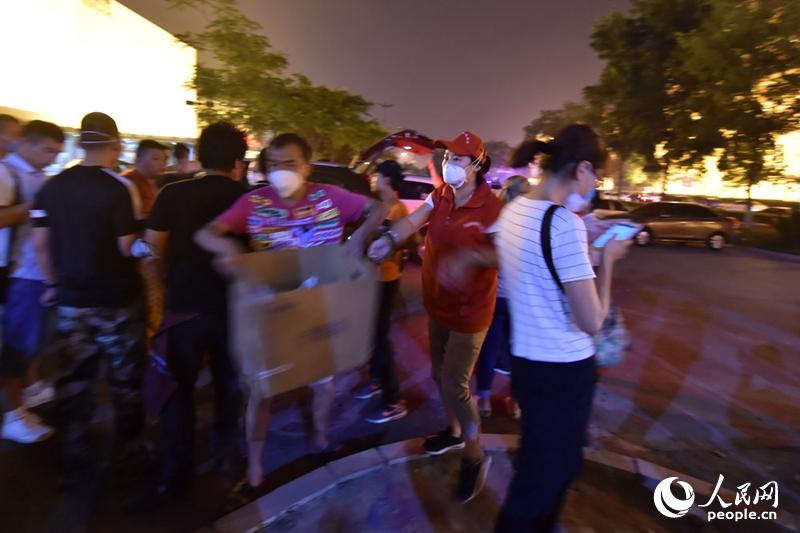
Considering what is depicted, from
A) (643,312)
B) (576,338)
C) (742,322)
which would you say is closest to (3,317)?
(576,338)

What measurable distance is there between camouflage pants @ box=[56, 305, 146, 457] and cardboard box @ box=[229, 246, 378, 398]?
1151 mm

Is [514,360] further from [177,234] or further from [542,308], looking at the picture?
[177,234]

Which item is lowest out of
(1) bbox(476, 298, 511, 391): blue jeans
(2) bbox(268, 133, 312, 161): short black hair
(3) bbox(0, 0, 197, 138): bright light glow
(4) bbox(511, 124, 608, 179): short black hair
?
(1) bbox(476, 298, 511, 391): blue jeans

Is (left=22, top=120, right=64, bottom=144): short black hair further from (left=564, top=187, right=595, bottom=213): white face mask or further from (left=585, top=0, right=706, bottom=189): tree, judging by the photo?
(left=585, top=0, right=706, bottom=189): tree

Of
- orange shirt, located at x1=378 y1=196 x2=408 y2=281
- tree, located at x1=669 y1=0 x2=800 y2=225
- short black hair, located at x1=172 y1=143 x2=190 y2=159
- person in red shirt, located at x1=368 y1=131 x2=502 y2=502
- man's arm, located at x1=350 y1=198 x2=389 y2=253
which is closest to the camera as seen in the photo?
man's arm, located at x1=350 y1=198 x2=389 y2=253

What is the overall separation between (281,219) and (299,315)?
2.61ft

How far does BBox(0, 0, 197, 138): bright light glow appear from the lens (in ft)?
37.3

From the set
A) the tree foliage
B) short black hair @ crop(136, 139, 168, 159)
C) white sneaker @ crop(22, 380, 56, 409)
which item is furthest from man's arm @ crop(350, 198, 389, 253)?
the tree foliage

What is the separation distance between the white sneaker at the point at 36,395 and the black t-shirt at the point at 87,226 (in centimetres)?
159

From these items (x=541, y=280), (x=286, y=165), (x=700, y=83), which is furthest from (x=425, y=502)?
(x=700, y=83)

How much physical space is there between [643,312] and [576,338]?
22.3 feet

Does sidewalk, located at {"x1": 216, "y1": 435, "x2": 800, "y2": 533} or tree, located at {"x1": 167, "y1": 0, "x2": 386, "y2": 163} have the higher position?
tree, located at {"x1": 167, "y1": 0, "x2": 386, "y2": 163}

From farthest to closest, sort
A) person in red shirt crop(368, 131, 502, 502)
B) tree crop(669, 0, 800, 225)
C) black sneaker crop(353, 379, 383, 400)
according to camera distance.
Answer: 1. tree crop(669, 0, 800, 225)
2. black sneaker crop(353, 379, 383, 400)
3. person in red shirt crop(368, 131, 502, 502)

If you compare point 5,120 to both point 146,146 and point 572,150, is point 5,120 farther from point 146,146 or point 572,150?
point 572,150
